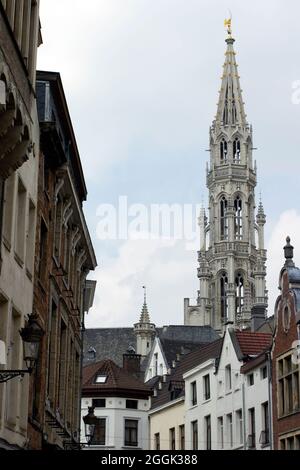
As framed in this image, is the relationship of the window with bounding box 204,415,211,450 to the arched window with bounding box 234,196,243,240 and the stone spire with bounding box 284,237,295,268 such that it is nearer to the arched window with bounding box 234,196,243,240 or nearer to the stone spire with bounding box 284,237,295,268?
the stone spire with bounding box 284,237,295,268

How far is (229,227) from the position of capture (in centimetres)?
16438

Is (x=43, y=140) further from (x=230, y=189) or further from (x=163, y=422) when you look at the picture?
(x=230, y=189)

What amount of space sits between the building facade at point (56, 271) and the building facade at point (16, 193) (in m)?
1.36

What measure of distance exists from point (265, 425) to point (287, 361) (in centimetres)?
415

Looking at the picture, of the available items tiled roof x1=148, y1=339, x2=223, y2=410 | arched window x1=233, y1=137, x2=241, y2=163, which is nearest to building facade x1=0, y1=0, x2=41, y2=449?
tiled roof x1=148, y1=339, x2=223, y2=410

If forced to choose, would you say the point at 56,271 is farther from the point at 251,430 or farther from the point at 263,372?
the point at 251,430

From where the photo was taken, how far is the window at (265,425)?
4672 centimetres

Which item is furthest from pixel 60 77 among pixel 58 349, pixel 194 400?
pixel 194 400

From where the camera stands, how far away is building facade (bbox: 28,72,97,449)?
2667 cm

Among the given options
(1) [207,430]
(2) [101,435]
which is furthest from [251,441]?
(2) [101,435]

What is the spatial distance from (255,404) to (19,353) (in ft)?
90.3

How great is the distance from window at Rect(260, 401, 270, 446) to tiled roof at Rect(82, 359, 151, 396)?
21993 millimetres

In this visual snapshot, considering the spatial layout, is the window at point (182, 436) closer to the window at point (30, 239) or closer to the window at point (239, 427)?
the window at point (239, 427)

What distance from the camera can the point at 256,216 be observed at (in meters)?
169
